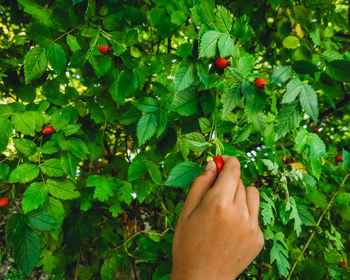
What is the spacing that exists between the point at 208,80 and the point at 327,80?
821 millimetres

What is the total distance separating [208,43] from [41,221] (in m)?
1.13

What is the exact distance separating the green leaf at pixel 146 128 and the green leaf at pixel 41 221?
63 cm

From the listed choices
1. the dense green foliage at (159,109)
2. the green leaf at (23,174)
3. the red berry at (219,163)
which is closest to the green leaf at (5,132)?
the dense green foliage at (159,109)

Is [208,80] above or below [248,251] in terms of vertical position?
above

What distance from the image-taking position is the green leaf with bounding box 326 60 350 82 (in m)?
1.01

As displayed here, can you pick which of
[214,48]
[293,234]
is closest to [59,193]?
[214,48]

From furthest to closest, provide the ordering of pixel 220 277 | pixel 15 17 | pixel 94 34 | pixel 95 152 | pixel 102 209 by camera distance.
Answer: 1. pixel 102 209
2. pixel 95 152
3. pixel 15 17
4. pixel 94 34
5. pixel 220 277

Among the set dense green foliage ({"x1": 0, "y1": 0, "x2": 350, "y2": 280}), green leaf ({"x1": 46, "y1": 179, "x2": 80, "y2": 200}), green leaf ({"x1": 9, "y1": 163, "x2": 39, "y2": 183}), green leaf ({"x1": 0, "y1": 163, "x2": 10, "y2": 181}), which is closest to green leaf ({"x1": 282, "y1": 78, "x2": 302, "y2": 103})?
dense green foliage ({"x1": 0, "y1": 0, "x2": 350, "y2": 280})

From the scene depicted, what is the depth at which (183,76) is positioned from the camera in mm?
928

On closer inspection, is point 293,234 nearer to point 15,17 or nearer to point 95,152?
point 95,152

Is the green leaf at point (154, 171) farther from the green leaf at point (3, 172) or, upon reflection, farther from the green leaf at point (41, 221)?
the green leaf at point (3, 172)

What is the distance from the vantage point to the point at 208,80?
3.22ft

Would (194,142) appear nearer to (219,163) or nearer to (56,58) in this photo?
(219,163)

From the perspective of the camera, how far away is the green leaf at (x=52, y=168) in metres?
1.36
